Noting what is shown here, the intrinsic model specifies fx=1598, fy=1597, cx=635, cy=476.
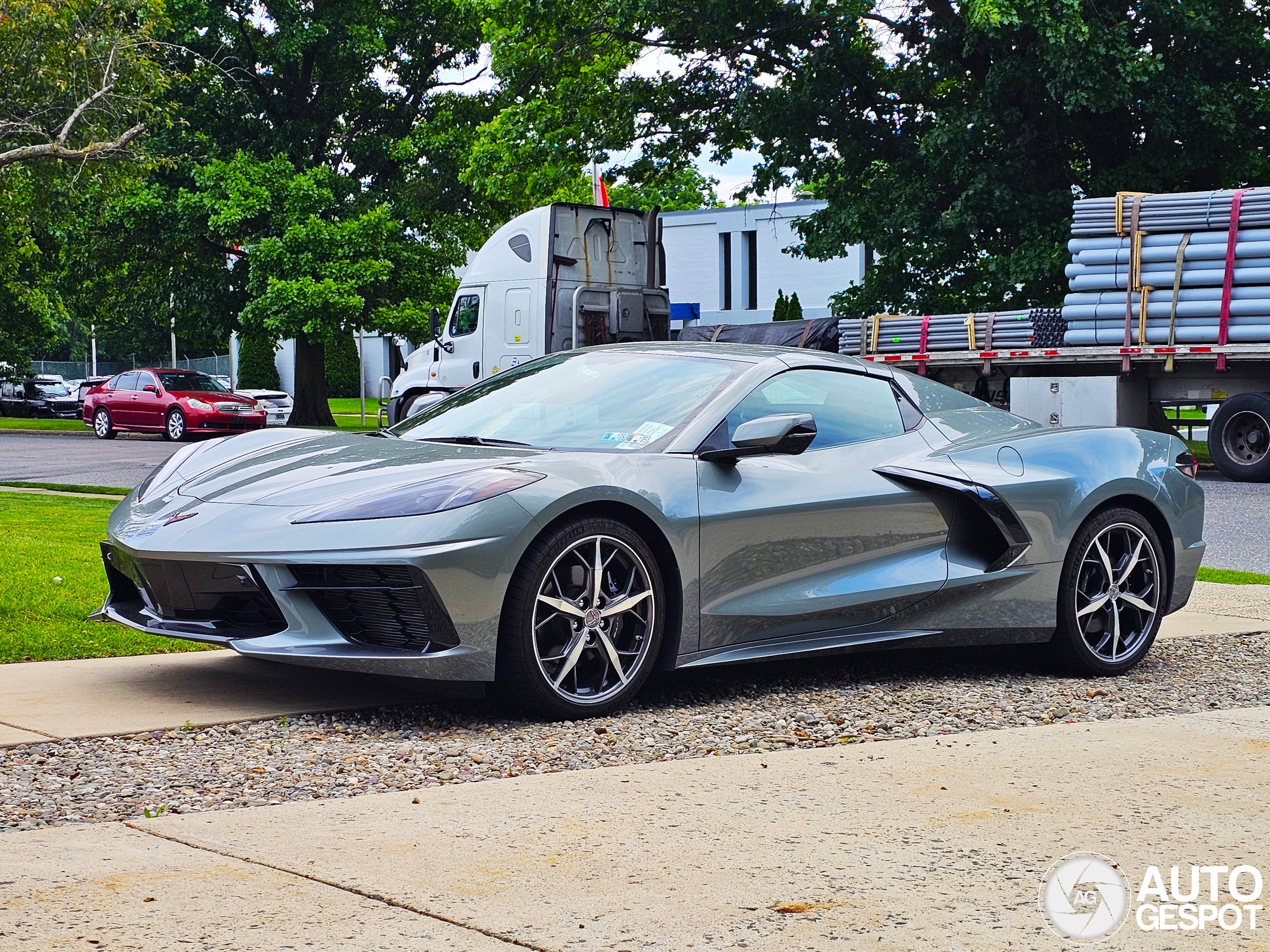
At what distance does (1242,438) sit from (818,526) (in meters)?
13.8

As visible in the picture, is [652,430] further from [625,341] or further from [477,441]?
[625,341]

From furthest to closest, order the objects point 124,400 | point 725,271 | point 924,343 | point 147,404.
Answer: point 725,271, point 124,400, point 147,404, point 924,343

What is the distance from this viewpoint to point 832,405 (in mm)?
6121

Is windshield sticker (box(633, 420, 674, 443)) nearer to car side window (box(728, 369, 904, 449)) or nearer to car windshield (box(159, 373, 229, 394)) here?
car side window (box(728, 369, 904, 449))

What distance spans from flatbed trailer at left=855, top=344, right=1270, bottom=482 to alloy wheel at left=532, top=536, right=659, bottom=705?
1264cm

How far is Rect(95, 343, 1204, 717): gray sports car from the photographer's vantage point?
494 cm

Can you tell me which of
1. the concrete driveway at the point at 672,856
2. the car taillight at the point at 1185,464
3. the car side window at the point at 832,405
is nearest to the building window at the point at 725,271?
the car taillight at the point at 1185,464

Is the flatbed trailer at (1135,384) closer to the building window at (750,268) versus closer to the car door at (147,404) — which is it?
the car door at (147,404)

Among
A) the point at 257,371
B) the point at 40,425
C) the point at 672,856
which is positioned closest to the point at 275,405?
the point at 40,425

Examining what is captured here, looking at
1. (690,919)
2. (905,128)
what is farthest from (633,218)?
(690,919)

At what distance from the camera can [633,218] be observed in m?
21.3

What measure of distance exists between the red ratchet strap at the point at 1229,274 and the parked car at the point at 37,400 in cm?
4017

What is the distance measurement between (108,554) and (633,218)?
1621 centimetres

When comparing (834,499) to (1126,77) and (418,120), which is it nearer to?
(1126,77)
